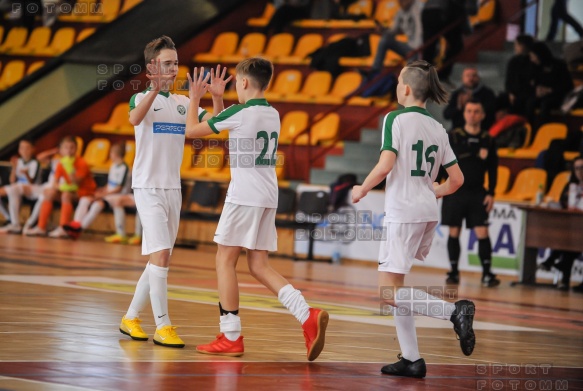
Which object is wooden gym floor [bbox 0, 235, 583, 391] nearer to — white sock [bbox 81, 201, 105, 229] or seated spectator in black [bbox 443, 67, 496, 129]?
seated spectator in black [bbox 443, 67, 496, 129]

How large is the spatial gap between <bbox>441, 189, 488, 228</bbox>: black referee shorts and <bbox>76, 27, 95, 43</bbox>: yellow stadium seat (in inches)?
421

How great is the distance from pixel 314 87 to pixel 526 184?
17.7 feet

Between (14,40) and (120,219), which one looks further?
(14,40)

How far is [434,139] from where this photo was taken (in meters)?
6.68

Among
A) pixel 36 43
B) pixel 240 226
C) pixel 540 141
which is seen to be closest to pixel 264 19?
pixel 36 43

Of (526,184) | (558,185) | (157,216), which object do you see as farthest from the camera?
(526,184)

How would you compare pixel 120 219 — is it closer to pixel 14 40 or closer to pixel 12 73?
pixel 12 73

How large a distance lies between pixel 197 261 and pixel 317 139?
15.5 ft

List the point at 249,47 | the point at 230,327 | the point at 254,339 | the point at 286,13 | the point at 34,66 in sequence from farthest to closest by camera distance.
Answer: the point at 34,66 → the point at 286,13 → the point at 249,47 → the point at 254,339 → the point at 230,327

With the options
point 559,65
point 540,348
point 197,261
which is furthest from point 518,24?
point 540,348

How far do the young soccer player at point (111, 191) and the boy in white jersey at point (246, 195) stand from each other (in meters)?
12.3

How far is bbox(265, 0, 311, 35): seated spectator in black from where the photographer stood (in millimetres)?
22422

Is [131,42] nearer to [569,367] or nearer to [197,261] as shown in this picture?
[197,261]

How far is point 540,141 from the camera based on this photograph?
17.6 m
